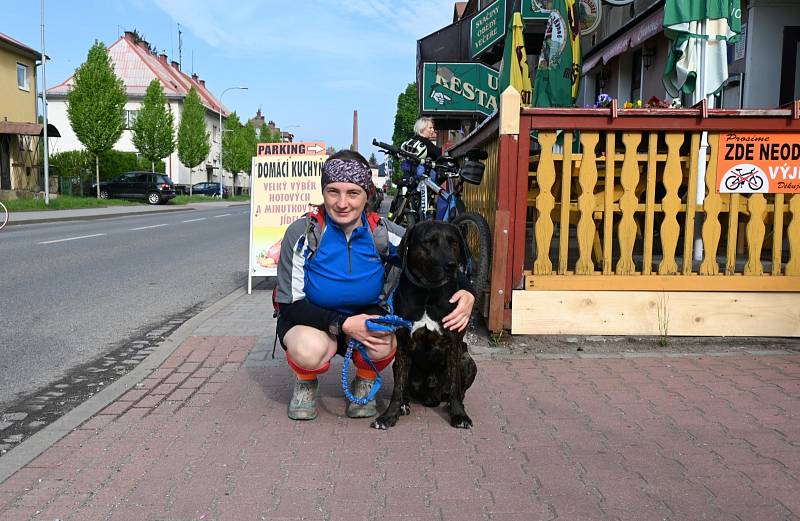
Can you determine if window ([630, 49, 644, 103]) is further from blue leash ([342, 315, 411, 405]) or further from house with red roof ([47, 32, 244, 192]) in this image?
house with red roof ([47, 32, 244, 192])

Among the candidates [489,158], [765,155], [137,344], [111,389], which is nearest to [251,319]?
[137,344]

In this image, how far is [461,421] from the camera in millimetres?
3828

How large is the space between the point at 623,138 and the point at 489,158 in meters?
1.38

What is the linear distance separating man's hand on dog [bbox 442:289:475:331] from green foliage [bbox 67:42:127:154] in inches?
1536

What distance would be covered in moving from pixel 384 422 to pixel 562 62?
283 inches

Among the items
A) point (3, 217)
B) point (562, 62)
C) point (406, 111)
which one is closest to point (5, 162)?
point (3, 217)

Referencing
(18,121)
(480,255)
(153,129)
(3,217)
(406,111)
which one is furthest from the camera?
(406,111)

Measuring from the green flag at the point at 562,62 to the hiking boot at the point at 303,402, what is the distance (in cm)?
668

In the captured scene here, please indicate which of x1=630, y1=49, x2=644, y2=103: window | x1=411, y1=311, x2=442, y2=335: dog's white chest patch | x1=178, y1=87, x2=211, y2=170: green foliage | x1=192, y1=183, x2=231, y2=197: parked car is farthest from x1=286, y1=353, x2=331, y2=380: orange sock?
x1=192, y1=183, x2=231, y2=197: parked car

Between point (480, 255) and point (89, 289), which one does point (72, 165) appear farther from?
point (480, 255)

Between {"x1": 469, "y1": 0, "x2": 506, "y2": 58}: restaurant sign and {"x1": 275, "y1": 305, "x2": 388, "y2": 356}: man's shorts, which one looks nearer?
{"x1": 275, "y1": 305, "x2": 388, "y2": 356}: man's shorts

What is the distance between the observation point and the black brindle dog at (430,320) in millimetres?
3611

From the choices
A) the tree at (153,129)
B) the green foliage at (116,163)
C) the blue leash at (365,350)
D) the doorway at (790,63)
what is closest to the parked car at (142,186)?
the green foliage at (116,163)

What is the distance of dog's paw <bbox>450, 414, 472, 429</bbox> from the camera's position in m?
3.82
